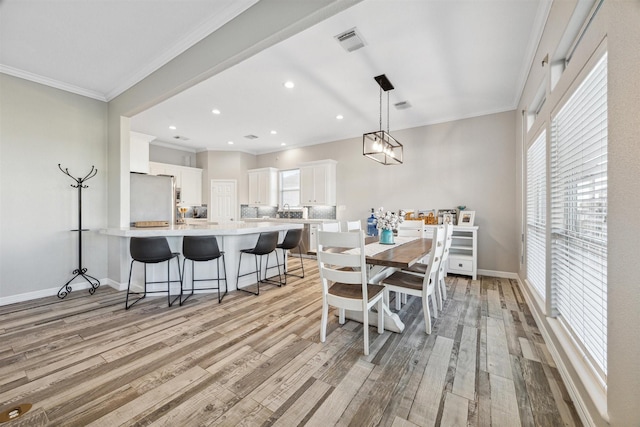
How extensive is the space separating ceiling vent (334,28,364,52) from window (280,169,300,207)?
4.53 m

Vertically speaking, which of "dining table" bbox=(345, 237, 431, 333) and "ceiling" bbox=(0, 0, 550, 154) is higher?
"ceiling" bbox=(0, 0, 550, 154)

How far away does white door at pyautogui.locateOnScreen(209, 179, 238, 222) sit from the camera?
7375 mm

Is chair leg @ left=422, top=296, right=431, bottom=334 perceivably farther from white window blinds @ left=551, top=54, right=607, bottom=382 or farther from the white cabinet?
the white cabinet

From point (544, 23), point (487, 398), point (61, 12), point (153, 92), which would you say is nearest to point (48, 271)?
point (153, 92)

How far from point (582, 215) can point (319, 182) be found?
16.5 ft

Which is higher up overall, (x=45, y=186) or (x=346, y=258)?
Answer: (x=45, y=186)

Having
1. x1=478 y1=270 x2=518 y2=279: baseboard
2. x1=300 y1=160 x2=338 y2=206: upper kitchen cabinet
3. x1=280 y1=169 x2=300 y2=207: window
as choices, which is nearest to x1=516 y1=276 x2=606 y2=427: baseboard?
x1=478 y1=270 x2=518 y2=279: baseboard

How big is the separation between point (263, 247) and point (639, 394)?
3.29 m

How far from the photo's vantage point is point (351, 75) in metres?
3.33

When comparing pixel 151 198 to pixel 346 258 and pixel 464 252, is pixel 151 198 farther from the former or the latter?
pixel 464 252

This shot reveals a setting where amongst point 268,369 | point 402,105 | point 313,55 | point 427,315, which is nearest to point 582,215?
point 427,315

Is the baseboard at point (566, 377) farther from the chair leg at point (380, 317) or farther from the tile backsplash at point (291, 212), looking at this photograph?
the tile backsplash at point (291, 212)

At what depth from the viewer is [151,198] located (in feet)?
13.7

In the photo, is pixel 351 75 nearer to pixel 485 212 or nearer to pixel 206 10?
pixel 206 10
